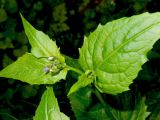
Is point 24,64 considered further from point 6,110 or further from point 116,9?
point 116,9

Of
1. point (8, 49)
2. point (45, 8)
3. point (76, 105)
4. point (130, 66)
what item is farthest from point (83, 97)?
point (45, 8)

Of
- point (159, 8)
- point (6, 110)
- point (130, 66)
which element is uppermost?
point (130, 66)

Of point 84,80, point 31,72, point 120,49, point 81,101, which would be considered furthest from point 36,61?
point 81,101

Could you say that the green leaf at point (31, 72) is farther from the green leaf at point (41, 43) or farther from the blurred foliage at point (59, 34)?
the blurred foliage at point (59, 34)

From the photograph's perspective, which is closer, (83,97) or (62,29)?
(83,97)

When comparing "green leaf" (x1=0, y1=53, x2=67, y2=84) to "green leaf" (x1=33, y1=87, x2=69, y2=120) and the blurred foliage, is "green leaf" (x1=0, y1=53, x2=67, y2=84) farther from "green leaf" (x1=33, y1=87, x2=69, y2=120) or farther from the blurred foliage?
the blurred foliage

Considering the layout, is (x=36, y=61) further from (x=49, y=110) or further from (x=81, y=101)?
(x=81, y=101)

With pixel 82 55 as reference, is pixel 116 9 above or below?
below

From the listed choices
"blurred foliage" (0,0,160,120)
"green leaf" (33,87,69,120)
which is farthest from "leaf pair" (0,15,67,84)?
"blurred foliage" (0,0,160,120)

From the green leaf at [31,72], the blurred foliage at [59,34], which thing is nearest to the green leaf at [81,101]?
Result: the blurred foliage at [59,34]
